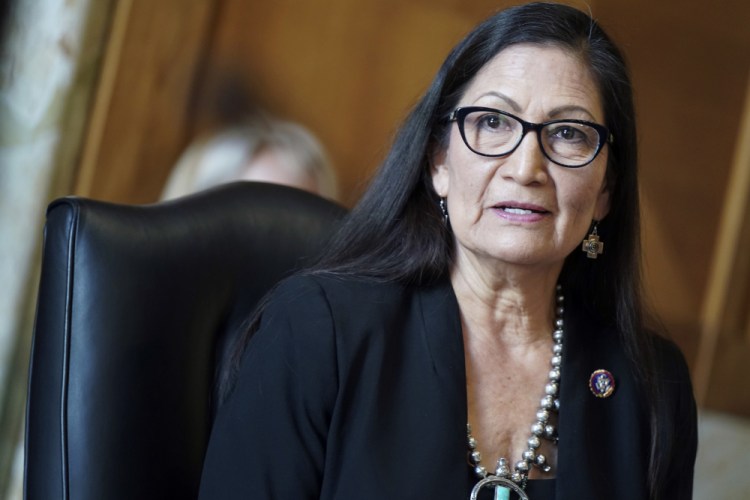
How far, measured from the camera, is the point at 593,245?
6.20ft

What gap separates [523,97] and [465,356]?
1.35 feet

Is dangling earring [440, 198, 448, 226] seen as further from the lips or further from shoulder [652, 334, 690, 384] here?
shoulder [652, 334, 690, 384]

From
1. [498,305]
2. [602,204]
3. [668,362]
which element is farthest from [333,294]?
[668,362]

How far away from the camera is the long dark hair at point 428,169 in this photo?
5.83ft

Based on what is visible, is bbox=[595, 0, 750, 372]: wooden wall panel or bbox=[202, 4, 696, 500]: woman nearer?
bbox=[202, 4, 696, 500]: woman

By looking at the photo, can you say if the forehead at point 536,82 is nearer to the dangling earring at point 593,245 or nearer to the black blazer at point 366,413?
the dangling earring at point 593,245

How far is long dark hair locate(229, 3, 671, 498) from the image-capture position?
1.78 metres

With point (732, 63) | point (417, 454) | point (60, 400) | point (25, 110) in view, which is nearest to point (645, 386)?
point (417, 454)

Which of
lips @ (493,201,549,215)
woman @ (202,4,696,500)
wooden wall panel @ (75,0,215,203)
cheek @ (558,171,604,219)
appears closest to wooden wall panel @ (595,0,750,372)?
wooden wall panel @ (75,0,215,203)

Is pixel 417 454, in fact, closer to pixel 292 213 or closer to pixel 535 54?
pixel 292 213

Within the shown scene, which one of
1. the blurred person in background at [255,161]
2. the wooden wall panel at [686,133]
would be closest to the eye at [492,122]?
the blurred person in background at [255,161]

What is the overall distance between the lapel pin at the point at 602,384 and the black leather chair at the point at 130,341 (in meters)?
0.57

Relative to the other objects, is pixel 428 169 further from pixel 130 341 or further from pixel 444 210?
pixel 130 341

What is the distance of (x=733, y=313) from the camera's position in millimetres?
3857
